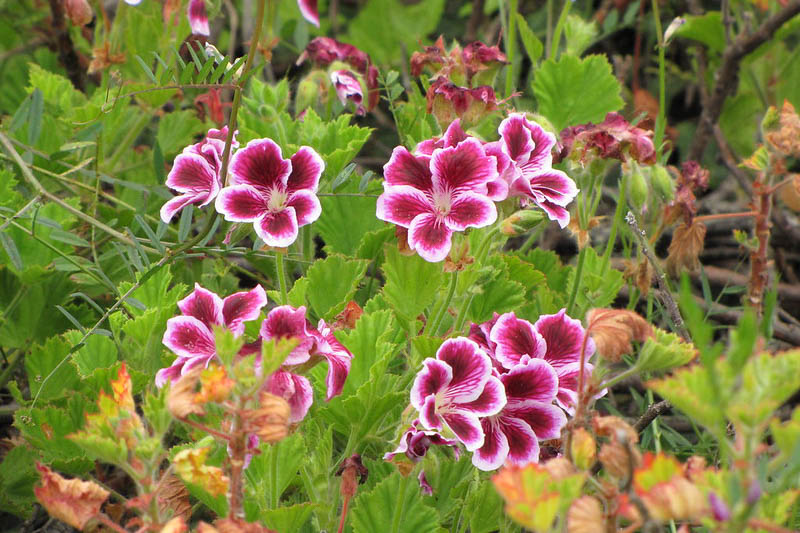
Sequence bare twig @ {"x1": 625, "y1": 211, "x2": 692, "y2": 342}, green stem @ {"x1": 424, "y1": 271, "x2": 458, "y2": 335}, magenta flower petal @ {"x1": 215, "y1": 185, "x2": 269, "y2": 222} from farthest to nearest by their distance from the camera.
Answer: bare twig @ {"x1": 625, "y1": 211, "x2": 692, "y2": 342}, green stem @ {"x1": 424, "y1": 271, "x2": 458, "y2": 335}, magenta flower petal @ {"x1": 215, "y1": 185, "x2": 269, "y2": 222}

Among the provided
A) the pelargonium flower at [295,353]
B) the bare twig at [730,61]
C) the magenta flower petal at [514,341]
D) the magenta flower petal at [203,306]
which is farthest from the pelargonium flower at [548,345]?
the bare twig at [730,61]

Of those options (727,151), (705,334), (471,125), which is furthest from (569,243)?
(705,334)

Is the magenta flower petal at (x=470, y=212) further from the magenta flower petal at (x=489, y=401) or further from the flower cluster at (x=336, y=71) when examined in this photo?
the flower cluster at (x=336, y=71)

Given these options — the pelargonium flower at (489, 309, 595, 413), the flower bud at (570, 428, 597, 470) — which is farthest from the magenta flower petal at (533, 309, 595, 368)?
the flower bud at (570, 428, 597, 470)

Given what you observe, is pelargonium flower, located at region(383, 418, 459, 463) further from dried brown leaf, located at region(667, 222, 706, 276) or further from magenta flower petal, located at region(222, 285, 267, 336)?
dried brown leaf, located at region(667, 222, 706, 276)

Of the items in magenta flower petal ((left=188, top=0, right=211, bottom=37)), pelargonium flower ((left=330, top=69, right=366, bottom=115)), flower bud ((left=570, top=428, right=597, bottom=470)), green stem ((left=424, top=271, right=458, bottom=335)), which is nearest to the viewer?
flower bud ((left=570, top=428, right=597, bottom=470))

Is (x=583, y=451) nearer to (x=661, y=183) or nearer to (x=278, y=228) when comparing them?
(x=278, y=228)
